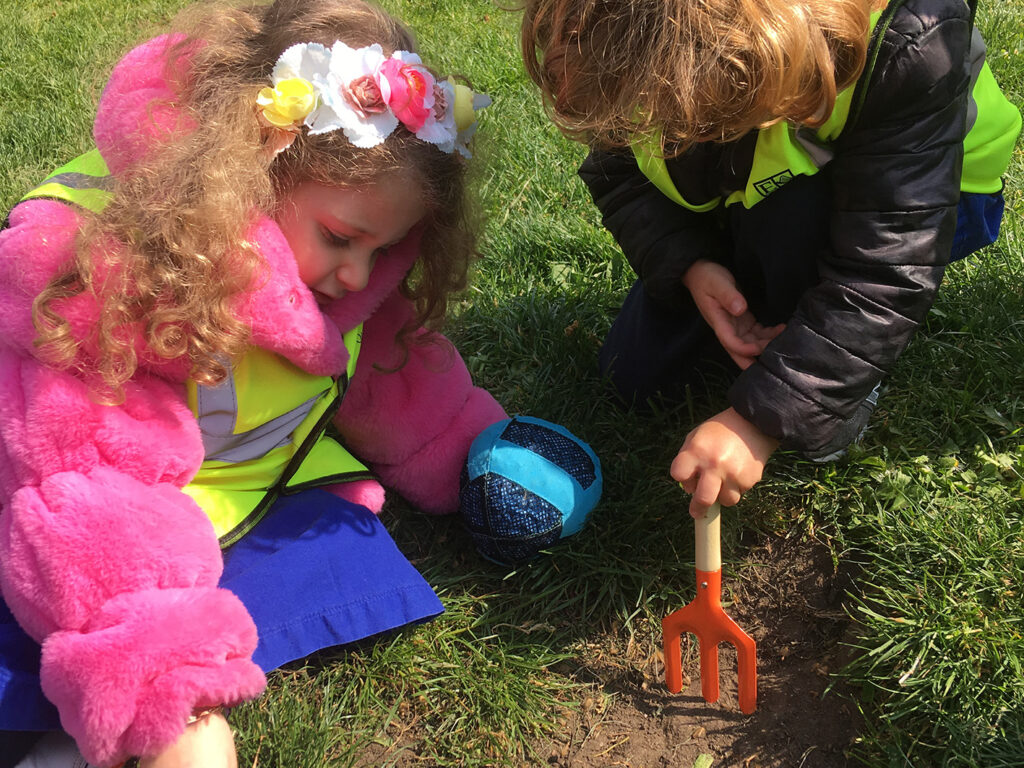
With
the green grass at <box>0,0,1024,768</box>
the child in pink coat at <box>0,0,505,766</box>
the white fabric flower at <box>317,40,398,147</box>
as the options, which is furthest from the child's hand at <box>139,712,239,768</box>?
the white fabric flower at <box>317,40,398,147</box>

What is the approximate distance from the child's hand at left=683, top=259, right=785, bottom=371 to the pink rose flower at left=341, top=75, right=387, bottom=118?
787 millimetres

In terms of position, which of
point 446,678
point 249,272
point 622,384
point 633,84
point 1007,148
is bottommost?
point 446,678

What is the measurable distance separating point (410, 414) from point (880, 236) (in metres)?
1.02

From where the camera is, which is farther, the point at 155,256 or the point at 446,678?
the point at 446,678

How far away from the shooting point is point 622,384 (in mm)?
2260

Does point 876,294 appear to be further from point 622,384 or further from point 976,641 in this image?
point 622,384

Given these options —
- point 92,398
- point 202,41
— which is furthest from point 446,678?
point 202,41

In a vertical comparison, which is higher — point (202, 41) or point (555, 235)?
point (202, 41)

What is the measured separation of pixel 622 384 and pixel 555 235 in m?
0.61

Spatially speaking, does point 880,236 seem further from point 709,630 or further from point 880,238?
point 709,630

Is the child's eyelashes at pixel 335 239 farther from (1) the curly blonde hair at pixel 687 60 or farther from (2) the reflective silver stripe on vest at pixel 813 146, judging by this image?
(2) the reflective silver stripe on vest at pixel 813 146

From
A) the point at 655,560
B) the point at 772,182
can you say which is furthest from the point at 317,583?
the point at 772,182

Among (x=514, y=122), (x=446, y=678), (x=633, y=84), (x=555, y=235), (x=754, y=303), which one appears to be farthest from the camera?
(x=514, y=122)

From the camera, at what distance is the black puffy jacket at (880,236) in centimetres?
155
